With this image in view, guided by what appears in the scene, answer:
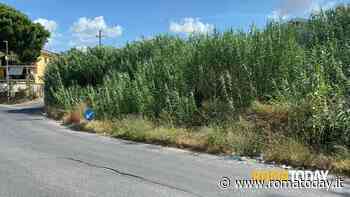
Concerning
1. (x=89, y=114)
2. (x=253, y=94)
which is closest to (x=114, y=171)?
(x=253, y=94)

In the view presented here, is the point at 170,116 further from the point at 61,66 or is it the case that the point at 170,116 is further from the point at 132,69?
the point at 61,66

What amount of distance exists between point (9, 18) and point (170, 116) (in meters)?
36.5

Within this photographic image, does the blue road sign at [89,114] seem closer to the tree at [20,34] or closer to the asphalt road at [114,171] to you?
Result: the asphalt road at [114,171]

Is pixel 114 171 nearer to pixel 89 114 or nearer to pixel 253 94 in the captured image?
pixel 253 94

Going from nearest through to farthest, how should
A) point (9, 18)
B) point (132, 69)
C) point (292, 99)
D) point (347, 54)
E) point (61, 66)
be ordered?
point (292, 99), point (347, 54), point (132, 69), point (61, 66), point (9, 18)

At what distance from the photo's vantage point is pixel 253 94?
1245cm

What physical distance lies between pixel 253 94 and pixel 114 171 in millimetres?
6022

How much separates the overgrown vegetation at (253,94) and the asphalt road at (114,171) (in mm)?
1110

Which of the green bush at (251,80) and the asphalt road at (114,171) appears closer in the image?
the asphalt road at (114,171)

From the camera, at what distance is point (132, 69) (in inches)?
789

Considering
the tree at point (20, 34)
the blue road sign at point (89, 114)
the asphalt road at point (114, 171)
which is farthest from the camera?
the tree at point (20, 34)

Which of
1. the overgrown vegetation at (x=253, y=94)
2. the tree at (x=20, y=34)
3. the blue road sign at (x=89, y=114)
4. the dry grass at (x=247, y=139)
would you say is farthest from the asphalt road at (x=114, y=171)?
the tree at (x=20, y=34)

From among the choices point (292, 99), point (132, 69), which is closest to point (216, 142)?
point (292, 99)

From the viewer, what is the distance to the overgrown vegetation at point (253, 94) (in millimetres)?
9102
